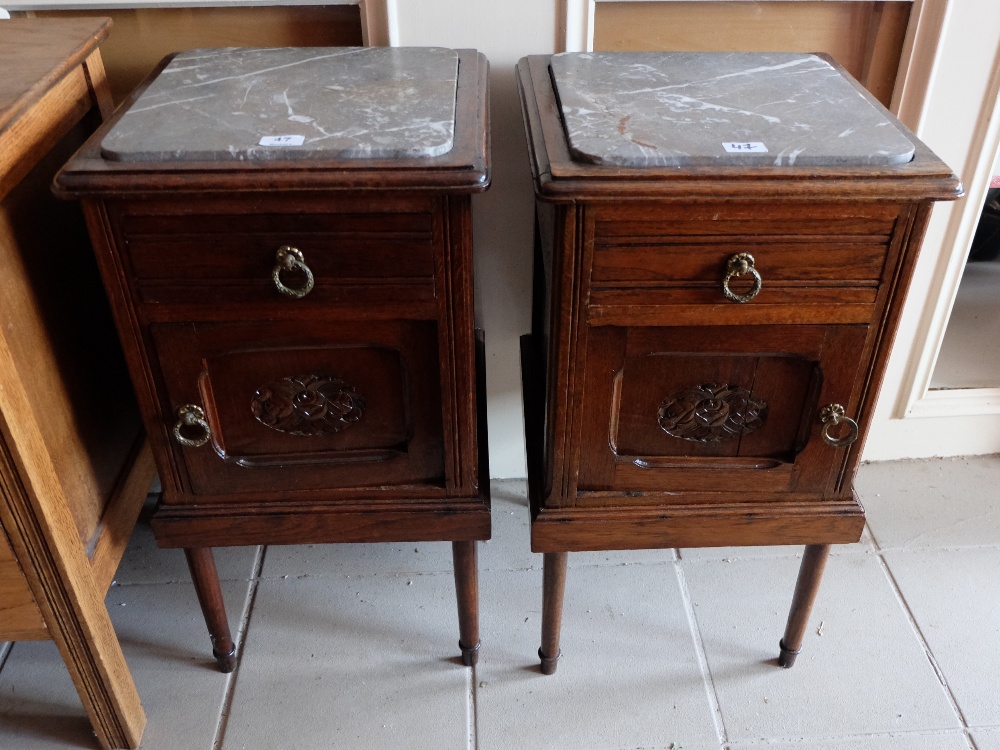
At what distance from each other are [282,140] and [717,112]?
0.48 metres

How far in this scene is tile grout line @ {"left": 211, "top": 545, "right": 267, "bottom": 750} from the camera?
4.08 ft

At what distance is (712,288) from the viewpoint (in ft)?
3.00

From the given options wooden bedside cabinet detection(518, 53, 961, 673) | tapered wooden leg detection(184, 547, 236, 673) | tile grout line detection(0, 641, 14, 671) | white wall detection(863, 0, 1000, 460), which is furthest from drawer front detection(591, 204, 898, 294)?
tile grout line detection(0, 641, 14, 671)

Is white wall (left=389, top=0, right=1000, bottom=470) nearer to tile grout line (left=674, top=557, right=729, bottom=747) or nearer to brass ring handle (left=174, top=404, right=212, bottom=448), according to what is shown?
tile grout line (left=674, top=557, right=729, bottom=747)

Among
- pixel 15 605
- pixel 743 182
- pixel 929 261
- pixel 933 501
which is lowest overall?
pixel 933 501

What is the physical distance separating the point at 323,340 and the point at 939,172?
0.66m

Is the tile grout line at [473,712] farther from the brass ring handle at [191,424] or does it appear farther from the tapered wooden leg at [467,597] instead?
the brass ring handle at [191,424]

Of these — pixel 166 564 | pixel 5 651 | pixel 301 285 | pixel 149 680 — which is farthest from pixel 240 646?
pixel 301 285

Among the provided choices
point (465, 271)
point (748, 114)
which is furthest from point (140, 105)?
point (748, 114)

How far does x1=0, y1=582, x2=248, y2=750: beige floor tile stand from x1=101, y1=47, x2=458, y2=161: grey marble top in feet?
2.74

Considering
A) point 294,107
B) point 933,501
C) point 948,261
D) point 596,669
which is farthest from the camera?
point 933,501

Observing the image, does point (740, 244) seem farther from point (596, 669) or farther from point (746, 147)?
point (596, 669)

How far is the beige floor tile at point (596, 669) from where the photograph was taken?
1245 mm

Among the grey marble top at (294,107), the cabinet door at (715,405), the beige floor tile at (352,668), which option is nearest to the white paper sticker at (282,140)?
the grey marble top at (294,107)
